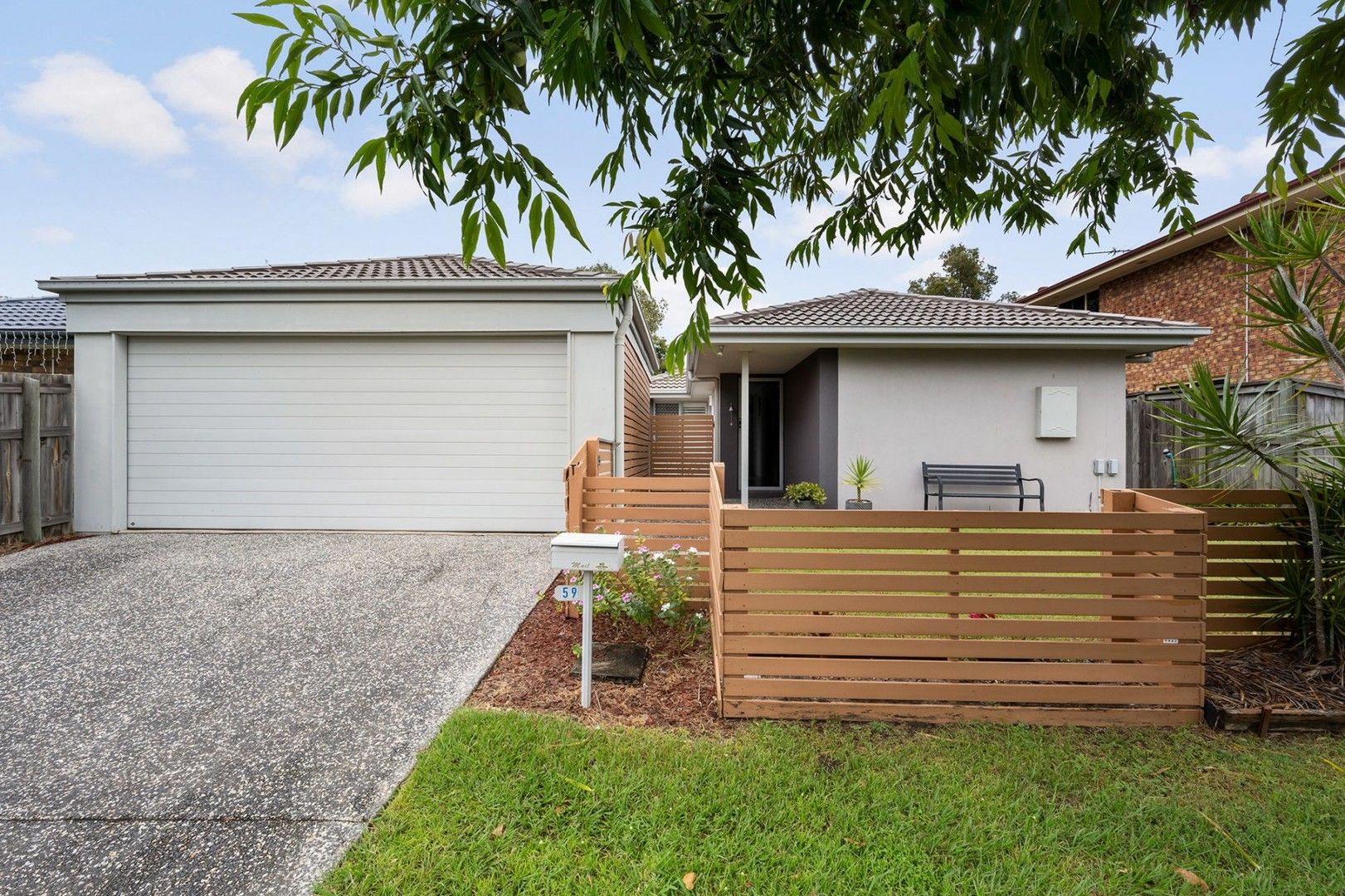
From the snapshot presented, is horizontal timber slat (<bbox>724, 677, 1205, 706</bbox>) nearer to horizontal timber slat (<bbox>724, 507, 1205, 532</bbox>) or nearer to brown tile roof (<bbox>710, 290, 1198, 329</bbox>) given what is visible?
horizontal timber slat (<bbox>724, 507, 1205, 532</bbox>)

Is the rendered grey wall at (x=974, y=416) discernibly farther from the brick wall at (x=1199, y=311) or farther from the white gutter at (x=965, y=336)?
the brick wall at (x=1199, y=311)

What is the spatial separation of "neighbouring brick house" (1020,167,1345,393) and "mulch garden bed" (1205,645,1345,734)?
880 cm

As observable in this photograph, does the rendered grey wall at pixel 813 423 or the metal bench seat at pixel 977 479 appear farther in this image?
the rendered grey wall at pixel 813 423

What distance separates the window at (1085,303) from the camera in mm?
15023

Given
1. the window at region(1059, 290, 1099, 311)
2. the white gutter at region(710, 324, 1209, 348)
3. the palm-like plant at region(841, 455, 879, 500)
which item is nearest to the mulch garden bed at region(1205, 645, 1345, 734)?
the palm-like plant at region(841, 455, 879, 500)

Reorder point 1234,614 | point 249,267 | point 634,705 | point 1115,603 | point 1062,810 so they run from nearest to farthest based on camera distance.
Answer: point 1062,810
point 1115,603
point 634,705
point 1234,614
point 249,267

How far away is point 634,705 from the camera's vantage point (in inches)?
114

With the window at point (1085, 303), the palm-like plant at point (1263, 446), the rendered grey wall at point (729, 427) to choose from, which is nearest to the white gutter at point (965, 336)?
the rendered grey wall at point (729, 427)

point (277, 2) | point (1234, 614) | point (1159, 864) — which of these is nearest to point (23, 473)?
point (277, 2)

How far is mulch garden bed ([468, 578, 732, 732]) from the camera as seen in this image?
2.79 meters

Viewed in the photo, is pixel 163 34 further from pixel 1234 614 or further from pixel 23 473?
pixel 1234 614

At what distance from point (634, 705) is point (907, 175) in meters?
3.59

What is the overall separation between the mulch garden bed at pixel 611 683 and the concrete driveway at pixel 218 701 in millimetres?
201

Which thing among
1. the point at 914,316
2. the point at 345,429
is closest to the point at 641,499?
the point at 345,429
